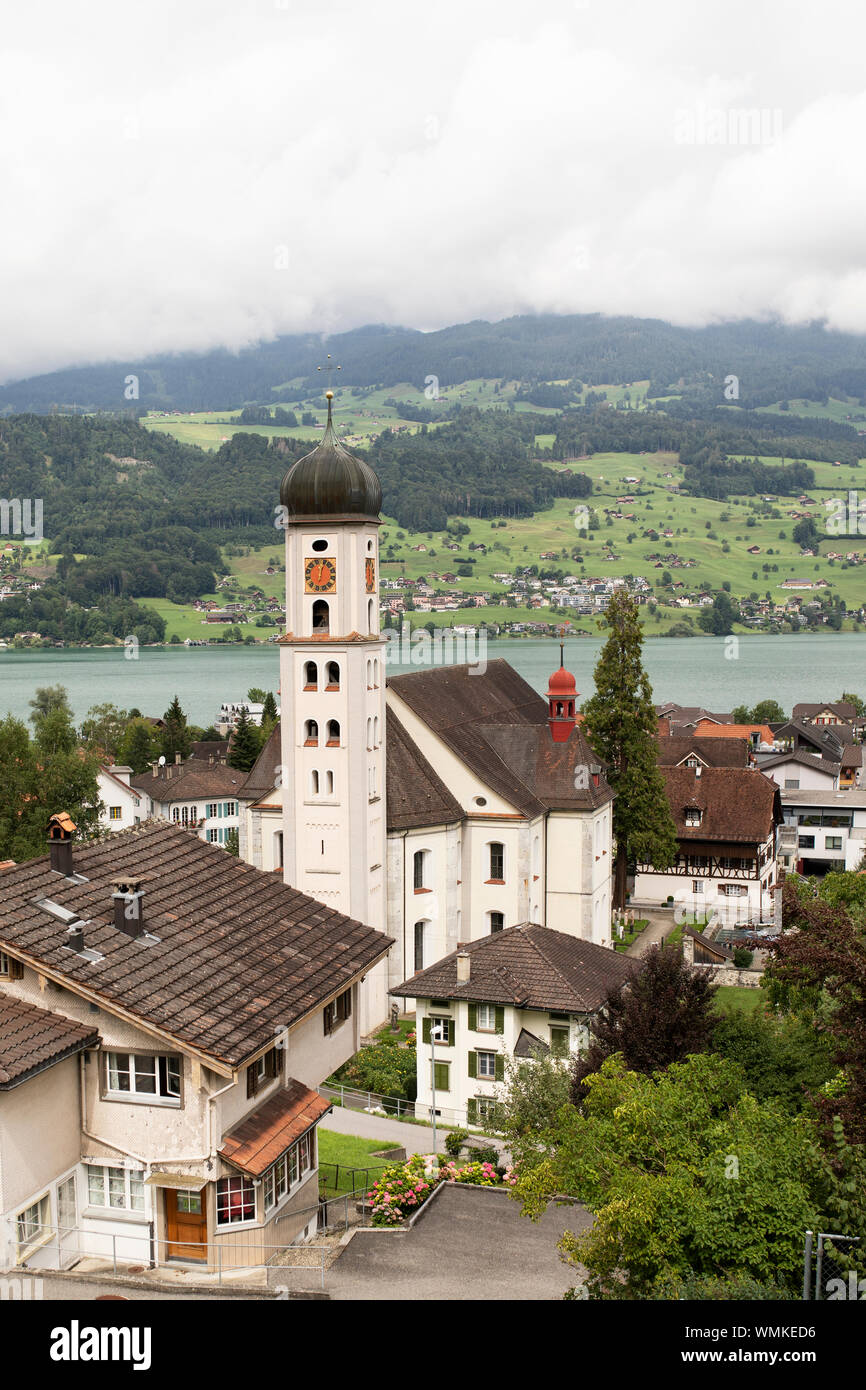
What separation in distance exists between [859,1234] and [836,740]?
99.4 m

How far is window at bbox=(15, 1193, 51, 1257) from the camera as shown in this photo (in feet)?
58.0

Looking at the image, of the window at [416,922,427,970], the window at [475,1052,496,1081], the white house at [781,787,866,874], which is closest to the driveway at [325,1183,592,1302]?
the window at [475,1052,496,1081]

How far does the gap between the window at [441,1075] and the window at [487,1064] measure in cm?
97

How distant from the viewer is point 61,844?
20172 millimetres

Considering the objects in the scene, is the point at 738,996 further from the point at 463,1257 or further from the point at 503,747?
the point at 463,1257

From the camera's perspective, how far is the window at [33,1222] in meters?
17.7

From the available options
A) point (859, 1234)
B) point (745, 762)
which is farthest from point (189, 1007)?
point (745, 762)

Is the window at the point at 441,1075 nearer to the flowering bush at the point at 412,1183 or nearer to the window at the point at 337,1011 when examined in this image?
the window at the point at 337,1011

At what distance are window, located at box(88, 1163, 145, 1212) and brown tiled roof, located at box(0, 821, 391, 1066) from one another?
261 cm

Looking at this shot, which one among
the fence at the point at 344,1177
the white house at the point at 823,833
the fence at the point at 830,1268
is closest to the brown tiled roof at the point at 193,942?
the fence at the point at 344,1177

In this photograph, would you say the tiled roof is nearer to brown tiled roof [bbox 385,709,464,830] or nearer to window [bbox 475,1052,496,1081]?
brown tiled roof [bbox 385,709,464,830]

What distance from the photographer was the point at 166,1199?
18812 millimetres

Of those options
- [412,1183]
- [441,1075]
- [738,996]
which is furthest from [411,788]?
[412,1183]

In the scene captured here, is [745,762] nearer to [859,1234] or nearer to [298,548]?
[298,548]
